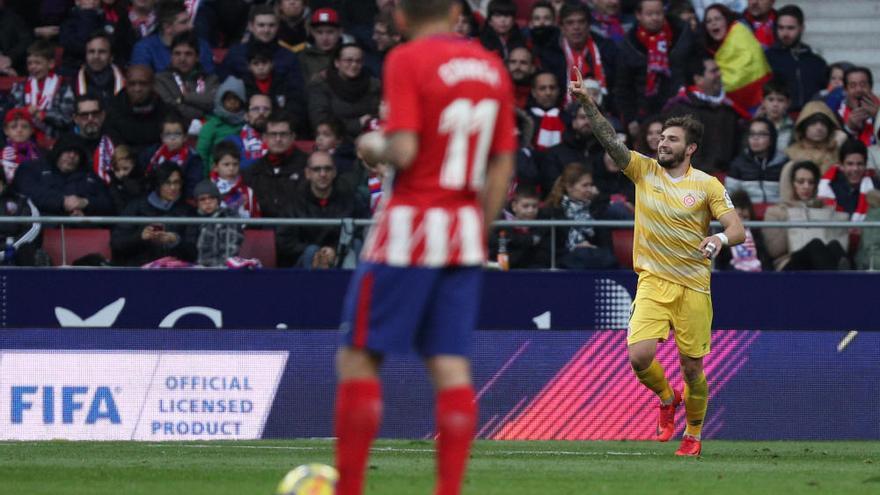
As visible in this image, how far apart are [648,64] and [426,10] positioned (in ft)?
37.9

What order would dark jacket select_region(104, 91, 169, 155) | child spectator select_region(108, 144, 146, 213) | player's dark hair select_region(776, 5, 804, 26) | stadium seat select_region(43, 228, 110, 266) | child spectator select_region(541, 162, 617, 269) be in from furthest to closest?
player's dark hair select_region(776, 5, 804, 26), dark jacket select_region(104, 91, 169, 155), child spectator select_region(108, 144, 146, 213), child spectator select_region(541, 162, 617, 269), stadium seat select_region(43, 228, 110, 266)

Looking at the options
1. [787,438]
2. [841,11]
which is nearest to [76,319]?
[787,438]

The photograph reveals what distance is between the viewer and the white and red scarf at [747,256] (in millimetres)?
14617

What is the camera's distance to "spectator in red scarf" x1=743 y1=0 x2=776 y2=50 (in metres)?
18.5

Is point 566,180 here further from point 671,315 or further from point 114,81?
point 114,81

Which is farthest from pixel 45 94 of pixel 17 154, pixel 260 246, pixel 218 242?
pixel 260 246

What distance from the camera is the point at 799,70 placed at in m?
18.1

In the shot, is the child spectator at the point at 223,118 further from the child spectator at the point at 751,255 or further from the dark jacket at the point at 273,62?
the child spectator at the point at 751,255

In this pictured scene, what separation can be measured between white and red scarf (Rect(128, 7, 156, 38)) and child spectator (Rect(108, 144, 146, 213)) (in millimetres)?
2653

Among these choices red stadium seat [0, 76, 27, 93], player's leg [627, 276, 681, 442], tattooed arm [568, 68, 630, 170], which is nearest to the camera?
tattooed arm [568, 68, 630, 170]

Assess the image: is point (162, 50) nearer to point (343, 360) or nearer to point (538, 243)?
point (538, 243)

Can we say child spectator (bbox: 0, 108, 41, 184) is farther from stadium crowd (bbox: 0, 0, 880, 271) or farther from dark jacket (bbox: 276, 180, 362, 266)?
dark jacket (bbox: 276, 180, 362, 266)

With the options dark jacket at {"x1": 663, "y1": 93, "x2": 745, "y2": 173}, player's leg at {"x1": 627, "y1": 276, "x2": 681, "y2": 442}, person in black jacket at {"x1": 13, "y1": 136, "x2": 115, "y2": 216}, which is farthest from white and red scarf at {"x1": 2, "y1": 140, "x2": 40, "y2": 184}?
player's leg at {"x1": 627, "y1": 276, "x2": 681, "y2": 442}

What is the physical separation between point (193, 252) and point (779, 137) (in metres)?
6.60
